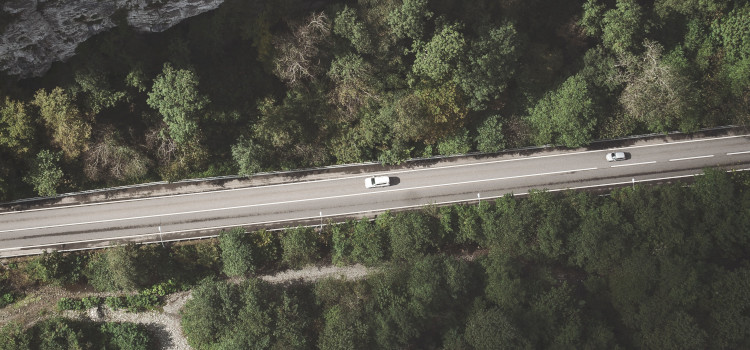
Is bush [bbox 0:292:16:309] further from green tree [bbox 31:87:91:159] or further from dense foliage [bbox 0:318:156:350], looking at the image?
green tree [bbox 31:87:91:159]

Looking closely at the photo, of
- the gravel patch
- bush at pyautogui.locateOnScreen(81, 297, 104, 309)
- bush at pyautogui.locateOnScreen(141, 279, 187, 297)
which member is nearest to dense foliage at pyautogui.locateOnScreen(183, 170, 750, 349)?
the gravel patch

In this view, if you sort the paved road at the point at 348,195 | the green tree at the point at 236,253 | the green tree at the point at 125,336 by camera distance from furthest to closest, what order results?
1. the paved road at the point at 348,195
2. the green tree at the point at 125,336
3. the green tree at the point at 236,253

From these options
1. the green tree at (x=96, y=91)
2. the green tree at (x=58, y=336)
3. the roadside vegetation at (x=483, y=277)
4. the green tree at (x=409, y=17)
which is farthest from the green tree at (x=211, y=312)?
the green tree at (x=409, y=17)

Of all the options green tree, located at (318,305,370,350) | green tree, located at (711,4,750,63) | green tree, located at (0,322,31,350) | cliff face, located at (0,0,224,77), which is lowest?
green tree, located at (318,305,370,350)

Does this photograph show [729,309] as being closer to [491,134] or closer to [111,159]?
[491,134]

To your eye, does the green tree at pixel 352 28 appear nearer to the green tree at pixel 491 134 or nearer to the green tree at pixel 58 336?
the green tree at pixel 491 134

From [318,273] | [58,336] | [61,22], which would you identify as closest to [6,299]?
[58,336]
